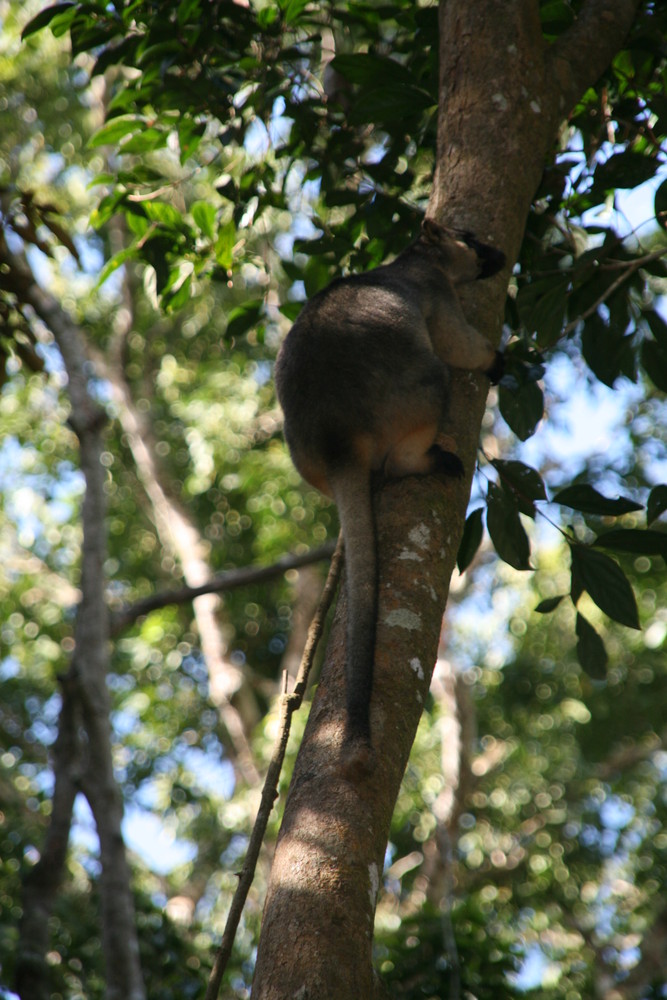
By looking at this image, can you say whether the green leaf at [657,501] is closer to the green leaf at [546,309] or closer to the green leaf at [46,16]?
the green leaf at [546,309]

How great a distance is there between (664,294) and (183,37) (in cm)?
931

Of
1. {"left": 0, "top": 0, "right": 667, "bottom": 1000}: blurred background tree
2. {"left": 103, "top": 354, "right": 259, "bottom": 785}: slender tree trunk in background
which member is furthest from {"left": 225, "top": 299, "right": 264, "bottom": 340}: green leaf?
{"left": 103, "top": 354, "right": 259, "bottom": 785}: slender tree trunk in background

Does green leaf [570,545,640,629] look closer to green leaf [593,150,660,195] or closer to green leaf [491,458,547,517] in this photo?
green leaf [491,458,547,517]

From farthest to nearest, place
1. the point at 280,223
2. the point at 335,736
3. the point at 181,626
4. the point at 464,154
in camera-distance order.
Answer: the point at 181,626 → the point at 280,223 → the point at 464,154 → the point at 335,736

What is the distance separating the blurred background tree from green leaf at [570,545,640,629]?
0.02 metres

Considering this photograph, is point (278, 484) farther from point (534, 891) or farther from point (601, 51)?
point (601, 51)

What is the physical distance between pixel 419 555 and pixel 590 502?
3.56ft

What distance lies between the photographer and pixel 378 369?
312 cm

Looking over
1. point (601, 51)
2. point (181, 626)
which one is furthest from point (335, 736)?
point (181, 626)

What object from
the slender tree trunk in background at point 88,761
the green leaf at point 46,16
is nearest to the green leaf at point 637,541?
the slender tree trunk in background at point 88,761

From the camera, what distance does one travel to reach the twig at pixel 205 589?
4227mm

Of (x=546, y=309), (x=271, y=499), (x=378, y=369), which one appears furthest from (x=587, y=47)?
(x=271, y=499)

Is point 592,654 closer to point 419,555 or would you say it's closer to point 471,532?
point 471,532

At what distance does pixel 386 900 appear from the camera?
11.0 meters
